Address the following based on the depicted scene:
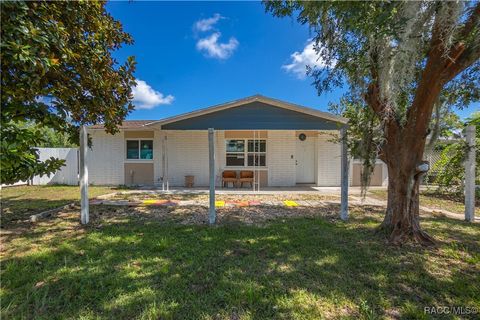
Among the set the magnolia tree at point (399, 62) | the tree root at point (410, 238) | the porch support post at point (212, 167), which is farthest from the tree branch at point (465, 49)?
the porch support post at point (212, 167)

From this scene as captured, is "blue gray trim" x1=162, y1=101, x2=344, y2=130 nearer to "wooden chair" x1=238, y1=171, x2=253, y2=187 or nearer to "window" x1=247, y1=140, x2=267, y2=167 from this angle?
"window" x1=247, y1=140, x2=267, y2=167

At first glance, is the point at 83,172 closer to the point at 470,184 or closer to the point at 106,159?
the point at 106,159

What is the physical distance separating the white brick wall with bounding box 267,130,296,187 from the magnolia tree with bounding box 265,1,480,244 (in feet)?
21.6

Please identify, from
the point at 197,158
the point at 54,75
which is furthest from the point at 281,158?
the point at 54,75

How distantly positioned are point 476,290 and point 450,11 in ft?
10.7

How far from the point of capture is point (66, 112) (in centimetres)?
439

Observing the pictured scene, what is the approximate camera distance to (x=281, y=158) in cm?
1136

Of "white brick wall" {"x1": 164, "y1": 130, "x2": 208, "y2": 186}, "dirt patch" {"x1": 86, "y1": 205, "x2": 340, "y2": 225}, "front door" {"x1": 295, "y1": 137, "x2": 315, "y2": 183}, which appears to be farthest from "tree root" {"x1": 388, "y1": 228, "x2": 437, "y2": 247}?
"white brick wall" {"x1": 164, "y1": 130, "x2": 208, "y2": 186}

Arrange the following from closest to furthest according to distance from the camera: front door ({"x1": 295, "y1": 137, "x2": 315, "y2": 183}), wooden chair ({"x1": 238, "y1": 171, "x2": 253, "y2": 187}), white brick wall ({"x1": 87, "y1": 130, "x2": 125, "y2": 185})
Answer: wooden chair ({"x1": 238, "y1": 171, "x2": 253, "y2": 187}) → front door ({"x1": 295, "y1": 137, "x2": 315, "y2": 183}) → white brick wall ({"x1": 87, "y1": 130, "x2": 125, "y2": 185})

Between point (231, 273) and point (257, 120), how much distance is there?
21.5 ft

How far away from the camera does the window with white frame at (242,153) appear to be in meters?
11.4

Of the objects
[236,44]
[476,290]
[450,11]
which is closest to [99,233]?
[476,290]

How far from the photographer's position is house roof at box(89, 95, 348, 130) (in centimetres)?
874

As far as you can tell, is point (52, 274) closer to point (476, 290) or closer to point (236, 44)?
point (476, 290)
